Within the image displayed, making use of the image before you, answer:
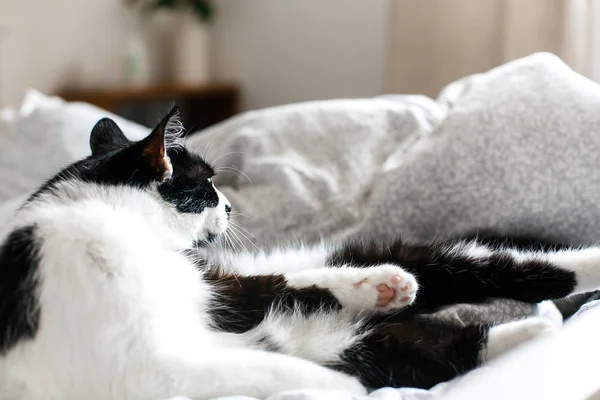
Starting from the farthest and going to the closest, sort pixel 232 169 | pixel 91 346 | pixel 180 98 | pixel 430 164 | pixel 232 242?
pixel 180 98 → pixel 232 169 → pixel 430 164 → pixel 232 242 → pixel 91 346

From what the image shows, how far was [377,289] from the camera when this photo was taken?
921 millimetres

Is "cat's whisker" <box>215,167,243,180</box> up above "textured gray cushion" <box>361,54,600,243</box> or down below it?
below

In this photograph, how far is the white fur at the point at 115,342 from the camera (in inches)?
29.0

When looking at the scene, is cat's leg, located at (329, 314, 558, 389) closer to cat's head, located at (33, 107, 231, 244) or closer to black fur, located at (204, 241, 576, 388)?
black fur, located at (204, 241, 576, 388)

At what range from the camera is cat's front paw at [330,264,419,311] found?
91cm

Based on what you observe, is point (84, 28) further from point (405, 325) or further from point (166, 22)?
point (405, 325)

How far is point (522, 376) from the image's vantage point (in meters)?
0.62

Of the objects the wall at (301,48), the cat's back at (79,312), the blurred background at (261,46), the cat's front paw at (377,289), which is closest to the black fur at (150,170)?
the cat's back at (79,312)

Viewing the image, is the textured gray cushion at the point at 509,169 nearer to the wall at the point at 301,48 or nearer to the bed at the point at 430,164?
the bed at the point at 430,164

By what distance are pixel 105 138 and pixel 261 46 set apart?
2.28 meters

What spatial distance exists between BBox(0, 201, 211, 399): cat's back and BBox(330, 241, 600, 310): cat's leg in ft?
1.30

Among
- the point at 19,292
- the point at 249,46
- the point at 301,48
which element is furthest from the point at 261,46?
the point at 19,292

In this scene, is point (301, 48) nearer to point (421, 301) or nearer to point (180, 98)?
point (180, 98)

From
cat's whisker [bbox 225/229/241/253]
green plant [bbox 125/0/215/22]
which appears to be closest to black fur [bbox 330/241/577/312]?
cat's whisker [bbox 225/229/241/253]
